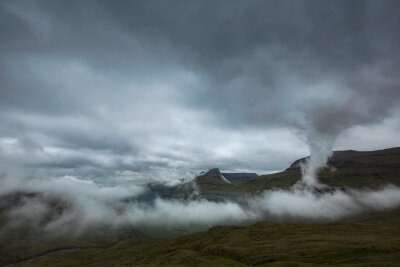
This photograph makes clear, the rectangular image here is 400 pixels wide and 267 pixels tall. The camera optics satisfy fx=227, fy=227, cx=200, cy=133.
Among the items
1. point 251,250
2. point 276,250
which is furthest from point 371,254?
point 251,250

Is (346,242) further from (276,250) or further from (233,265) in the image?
(233,265)

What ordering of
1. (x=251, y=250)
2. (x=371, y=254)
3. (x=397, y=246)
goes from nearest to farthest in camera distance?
1. (x=371, y=254)
2. (x=397, y=246)
3. (x=251, y=250)

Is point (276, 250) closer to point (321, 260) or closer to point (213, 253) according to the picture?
point (321, 260)

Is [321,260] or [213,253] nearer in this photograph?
[321,260]

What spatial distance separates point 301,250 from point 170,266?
258 feet

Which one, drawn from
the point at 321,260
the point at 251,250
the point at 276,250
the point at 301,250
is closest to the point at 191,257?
the point at 251,250

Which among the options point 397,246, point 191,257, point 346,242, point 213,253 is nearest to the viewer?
point 397,246

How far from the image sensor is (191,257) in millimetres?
159000

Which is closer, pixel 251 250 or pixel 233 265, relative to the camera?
pixel 233 265

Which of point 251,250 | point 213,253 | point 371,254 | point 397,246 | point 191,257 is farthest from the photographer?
point 213,253

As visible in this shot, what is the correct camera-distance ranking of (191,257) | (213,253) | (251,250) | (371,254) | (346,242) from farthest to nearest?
(213,253)
(191,257)
(251,250)
(346,242)
(371,254)

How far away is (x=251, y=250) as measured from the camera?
5832 inches

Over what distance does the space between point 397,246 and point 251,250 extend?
81.0m

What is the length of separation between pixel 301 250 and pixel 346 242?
2896 centimetres
